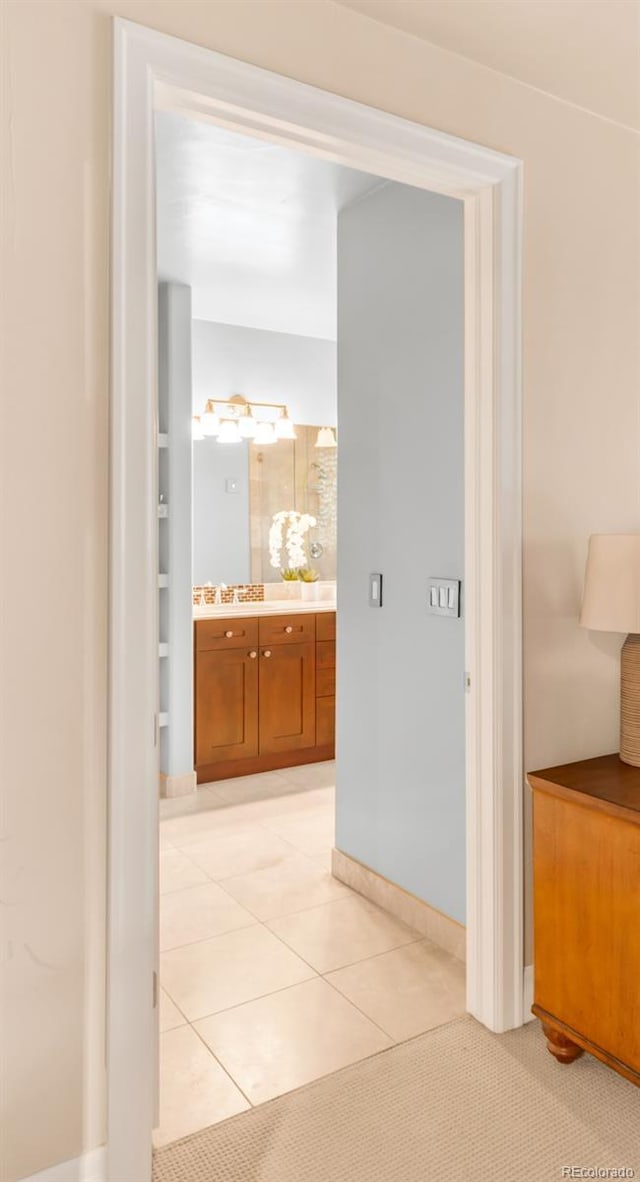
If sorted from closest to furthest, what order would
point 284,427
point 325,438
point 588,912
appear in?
point 588,912 → point 284,427 → point 325,438

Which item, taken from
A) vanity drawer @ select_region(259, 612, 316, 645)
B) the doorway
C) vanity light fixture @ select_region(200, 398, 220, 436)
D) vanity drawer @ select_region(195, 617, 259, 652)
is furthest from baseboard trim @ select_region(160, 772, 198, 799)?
vanity light fixture @ select_region(200, 398, 220, 436)

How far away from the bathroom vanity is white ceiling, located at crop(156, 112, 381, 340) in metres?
1.66

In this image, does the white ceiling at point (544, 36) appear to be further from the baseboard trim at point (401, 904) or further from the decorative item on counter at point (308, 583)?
the decorative item on counter at point (308, 583)

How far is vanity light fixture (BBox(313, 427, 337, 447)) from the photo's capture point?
507cm

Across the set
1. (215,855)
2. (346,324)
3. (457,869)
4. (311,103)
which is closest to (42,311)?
(311,103)

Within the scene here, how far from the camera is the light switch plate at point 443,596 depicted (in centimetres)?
234

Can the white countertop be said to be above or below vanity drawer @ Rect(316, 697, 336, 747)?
above

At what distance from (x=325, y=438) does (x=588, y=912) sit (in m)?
3.74

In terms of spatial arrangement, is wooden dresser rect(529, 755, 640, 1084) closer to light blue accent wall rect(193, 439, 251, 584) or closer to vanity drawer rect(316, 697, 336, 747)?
vanity drawer rect(316, 697, 336, 747)

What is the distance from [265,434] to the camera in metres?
4.76

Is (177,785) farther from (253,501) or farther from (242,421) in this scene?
(242,421)

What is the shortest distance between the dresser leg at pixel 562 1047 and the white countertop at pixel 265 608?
2602 millimetres

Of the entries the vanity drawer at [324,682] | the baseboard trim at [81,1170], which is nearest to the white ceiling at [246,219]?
the vanity drawer at [324,682]

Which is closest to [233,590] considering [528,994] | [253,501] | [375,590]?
[253,501]
